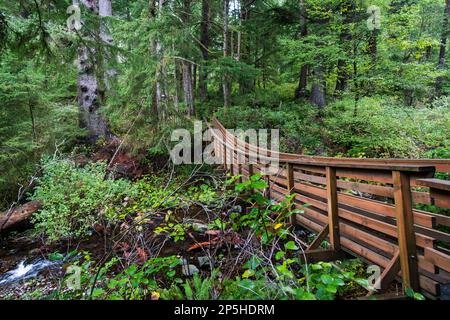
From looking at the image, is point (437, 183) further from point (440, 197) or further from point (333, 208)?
point (333, 208)

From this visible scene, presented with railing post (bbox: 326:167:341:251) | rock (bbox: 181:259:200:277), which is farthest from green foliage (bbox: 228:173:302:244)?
rock (bbox: 181:259:200:277)

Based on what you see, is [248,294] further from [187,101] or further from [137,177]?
[187,101]

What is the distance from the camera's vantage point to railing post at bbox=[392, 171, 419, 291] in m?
2.22

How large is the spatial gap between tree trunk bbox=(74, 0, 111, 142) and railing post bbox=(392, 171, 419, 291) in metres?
8.46

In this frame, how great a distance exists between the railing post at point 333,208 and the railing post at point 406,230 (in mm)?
898

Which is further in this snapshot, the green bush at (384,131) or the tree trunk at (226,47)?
the tree trunk at (226,47)

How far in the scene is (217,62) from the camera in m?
8.77

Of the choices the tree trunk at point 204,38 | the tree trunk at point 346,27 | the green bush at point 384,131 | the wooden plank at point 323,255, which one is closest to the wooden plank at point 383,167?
the wooden plank at point 323,255

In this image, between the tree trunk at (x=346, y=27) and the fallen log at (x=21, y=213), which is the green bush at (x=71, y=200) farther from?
the tree trunk at (x=346, y=27)

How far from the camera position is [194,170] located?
4062 millimetres

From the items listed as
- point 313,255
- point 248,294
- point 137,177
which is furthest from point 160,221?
point 248,294

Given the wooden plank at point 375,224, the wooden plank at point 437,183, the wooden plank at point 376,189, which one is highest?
the wooden plank at point 437,183

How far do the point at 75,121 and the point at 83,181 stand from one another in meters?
3.60

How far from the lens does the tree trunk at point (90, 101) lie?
8469 millimetres
